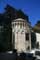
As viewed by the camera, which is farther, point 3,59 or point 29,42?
point 29,42

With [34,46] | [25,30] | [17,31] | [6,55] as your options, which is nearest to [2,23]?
[6,55]

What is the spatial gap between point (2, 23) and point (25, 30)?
50.5 feet

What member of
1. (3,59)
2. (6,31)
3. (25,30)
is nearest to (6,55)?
(3,59)

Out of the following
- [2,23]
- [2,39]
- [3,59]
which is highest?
[2,23]

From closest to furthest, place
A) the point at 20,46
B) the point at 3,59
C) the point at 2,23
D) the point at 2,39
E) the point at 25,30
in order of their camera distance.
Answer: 1. the point at 3,59
2. the point at 2,39
3. the point at 2,23
4. the point at 20,46
5. the point at 25,30

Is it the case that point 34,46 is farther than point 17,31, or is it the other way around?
point 34,46

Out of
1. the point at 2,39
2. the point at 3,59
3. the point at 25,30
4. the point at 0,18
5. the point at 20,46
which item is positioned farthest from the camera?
the point at 25,30

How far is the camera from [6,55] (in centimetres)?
1130

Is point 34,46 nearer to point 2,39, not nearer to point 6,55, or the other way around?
point 2,39

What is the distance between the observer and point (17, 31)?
29.8m

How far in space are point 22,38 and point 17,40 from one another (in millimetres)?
999

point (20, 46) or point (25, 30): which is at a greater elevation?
point (25, 30)

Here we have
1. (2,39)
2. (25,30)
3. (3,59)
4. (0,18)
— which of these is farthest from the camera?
(25,30)

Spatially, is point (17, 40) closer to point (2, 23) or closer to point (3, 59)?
point (2, 23)
